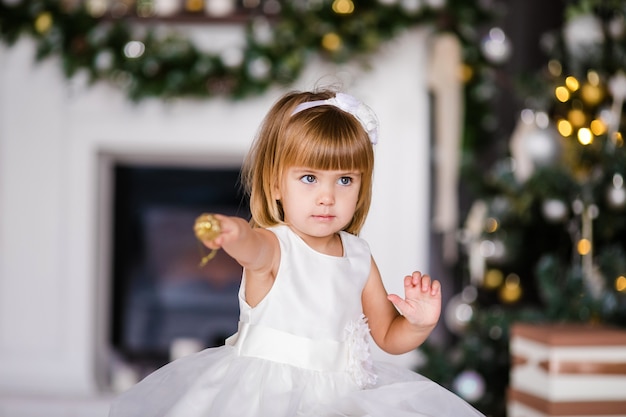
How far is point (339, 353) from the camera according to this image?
1.57m

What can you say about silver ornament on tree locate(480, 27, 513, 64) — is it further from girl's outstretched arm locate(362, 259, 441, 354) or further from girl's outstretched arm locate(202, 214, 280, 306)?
girl's outstretched arm locate(202, 214, 280, 306)

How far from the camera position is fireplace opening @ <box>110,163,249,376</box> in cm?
432

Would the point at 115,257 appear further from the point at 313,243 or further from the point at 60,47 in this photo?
the point at 313,243

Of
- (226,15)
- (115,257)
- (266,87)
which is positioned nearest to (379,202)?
(266,87)

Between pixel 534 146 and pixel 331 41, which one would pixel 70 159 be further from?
pixel 534 146

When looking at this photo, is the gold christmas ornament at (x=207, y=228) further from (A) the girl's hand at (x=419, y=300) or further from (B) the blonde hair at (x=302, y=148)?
(A) the girl's hand at (x=419, y=300)

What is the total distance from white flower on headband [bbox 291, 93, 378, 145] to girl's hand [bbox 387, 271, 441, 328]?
0.26 meters

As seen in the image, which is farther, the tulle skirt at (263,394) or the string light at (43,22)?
the string light at (43,22)

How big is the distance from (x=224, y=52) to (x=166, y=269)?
44.1 inches

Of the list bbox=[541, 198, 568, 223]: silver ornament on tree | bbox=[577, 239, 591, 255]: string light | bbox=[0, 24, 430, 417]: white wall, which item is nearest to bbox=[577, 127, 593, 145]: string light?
bbox=[541, 198, 568, 223]: silver ornament on tree

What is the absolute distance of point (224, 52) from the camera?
3.83 metres

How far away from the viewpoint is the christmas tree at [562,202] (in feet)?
10.2

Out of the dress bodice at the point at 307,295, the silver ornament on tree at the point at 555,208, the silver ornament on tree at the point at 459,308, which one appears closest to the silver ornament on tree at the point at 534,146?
the silver ornament on tree at the point at 555,208

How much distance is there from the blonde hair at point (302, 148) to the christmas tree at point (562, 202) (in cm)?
166
